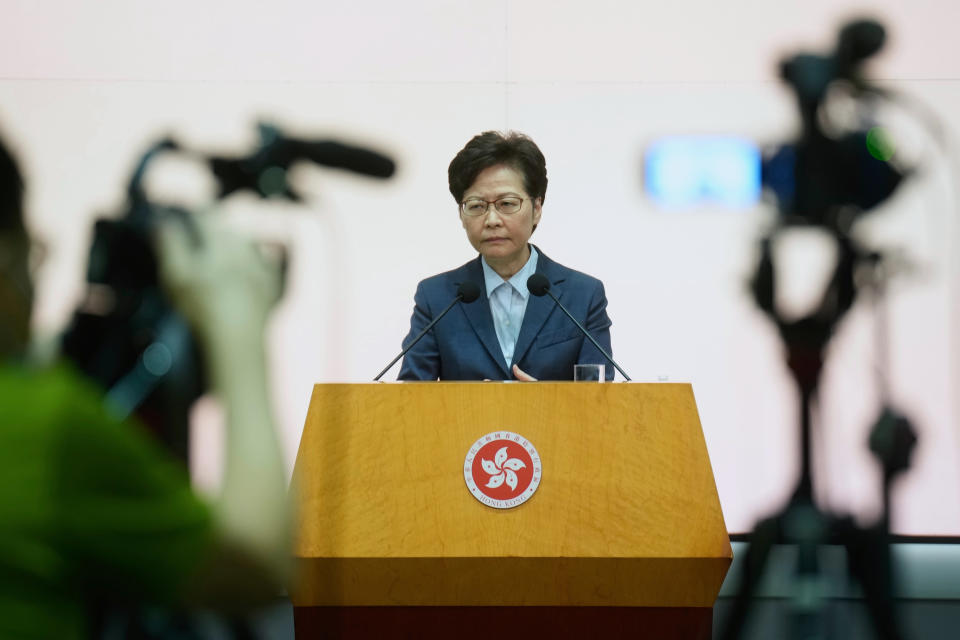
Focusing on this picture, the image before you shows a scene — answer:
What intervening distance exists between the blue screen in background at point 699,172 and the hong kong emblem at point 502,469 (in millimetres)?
2142

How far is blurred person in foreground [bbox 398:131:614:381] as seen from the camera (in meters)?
2.68

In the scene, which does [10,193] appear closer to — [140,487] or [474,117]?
[140,487]

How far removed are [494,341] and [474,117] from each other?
1454mm

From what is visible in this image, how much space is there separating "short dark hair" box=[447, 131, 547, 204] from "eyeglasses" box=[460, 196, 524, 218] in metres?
0.06

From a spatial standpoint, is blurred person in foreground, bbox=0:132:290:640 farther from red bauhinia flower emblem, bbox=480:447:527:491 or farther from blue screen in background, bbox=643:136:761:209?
blue screen in background, bbox=643:136:761:209

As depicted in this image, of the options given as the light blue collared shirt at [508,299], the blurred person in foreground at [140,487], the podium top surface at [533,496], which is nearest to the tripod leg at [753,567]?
the podium top surface at [533,496]

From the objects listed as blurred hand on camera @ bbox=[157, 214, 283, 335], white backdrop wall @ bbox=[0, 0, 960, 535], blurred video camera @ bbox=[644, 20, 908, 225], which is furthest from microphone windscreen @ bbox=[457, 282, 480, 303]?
blurred hand on camera @ bbox=[157, 214, 283, 335]

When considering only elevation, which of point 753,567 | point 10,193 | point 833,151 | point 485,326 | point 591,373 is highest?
point 833,151

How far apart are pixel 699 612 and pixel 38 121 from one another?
3.20 metres

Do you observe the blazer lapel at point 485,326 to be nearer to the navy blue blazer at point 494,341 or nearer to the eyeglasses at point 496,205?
the navy blue blazer at point 494,341

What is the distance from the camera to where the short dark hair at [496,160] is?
290 centimetres

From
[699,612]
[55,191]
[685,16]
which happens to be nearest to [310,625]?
[699,612]

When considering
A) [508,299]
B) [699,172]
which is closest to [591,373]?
[508,299]

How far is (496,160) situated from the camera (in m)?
2.92
